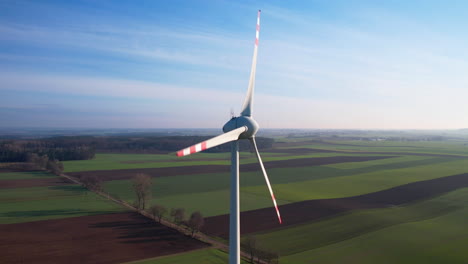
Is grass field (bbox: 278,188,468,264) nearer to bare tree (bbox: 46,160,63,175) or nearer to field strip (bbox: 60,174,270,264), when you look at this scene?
field strip (bbox: 60,174,270,264)

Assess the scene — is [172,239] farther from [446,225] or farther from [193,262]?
[446,225]

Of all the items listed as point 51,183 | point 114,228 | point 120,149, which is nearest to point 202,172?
point 51,183

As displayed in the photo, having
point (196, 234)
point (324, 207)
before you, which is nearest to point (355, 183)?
point (324, 207)

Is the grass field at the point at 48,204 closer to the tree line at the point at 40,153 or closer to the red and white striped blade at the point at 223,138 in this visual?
the red and white striped blade at the point at 223,138

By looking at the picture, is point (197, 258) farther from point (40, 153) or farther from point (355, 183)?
point (40, 153)

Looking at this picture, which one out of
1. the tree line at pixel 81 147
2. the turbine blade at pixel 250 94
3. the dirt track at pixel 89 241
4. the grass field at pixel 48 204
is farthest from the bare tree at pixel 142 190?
the tree line at pixel 81 147

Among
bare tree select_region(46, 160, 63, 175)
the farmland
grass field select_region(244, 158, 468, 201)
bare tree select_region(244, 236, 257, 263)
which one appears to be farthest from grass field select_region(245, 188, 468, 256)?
bare tree select_region(46, 160, 63, 175)
